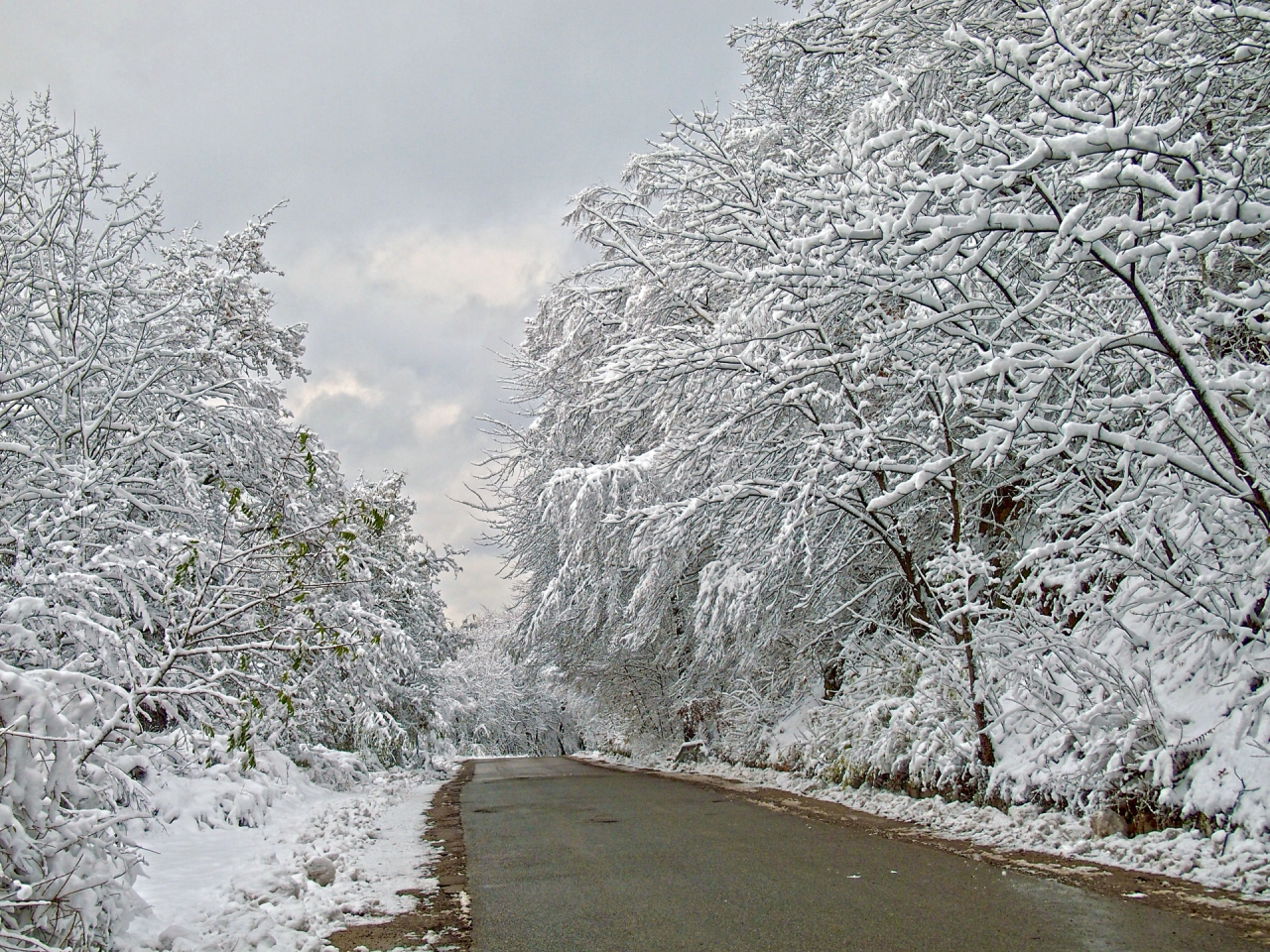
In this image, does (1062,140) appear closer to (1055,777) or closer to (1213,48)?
(1213,48)

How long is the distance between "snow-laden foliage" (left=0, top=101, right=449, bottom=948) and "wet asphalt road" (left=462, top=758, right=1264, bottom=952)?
1.96m

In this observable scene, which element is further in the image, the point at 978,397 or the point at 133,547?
the point at 133,547

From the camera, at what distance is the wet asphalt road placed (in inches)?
154

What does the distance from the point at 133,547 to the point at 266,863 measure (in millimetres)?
2596

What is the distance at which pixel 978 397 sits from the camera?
554cm

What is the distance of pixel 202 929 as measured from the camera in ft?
13.5

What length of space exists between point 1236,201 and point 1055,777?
166 inches

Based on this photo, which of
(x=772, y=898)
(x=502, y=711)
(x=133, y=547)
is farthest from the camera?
(x=502, y=711)

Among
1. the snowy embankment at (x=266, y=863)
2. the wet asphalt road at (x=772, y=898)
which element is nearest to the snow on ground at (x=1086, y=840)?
the wet asphalt road at (x=772, y=898)

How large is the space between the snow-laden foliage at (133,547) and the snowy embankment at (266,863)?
1.45ft

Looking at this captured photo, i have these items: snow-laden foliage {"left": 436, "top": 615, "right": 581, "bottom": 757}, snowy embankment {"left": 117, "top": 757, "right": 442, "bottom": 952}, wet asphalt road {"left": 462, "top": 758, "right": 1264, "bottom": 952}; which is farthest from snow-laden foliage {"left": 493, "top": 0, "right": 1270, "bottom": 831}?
snow-laden foliage {"left": 436, "top": 615, "right": 581, "bottom": 757}

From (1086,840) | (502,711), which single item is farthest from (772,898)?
(502,711)

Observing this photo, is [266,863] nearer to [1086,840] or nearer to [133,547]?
[133,547]

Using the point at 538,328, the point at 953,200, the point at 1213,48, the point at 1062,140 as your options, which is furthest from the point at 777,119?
the point at 1062,140
